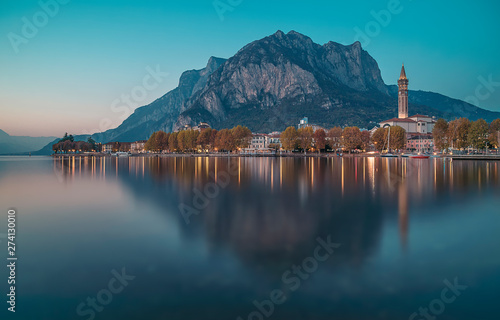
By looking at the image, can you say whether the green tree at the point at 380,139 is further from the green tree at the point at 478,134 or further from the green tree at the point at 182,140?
the green tree at the point at 182,140

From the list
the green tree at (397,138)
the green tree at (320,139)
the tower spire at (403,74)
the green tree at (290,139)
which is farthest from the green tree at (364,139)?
the tower spire at (403,74)

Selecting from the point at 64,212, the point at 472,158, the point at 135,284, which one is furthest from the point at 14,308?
the point at 472,158

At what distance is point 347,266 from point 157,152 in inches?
7034

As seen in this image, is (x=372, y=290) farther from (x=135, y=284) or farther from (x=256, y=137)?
(x=256, y=137)

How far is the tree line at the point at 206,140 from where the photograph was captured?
13350 centimetres

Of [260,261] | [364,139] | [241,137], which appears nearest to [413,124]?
[364,139]

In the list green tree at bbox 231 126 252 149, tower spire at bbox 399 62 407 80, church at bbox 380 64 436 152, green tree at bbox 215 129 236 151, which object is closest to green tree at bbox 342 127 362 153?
church at bbox 380 64 436 152

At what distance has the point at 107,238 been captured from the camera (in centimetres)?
1108

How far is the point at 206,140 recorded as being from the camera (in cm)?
14025

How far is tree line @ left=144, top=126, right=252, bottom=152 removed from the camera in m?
134

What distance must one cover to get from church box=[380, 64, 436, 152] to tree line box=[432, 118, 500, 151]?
2780 centimetres

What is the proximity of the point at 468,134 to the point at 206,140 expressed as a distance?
3831 inches

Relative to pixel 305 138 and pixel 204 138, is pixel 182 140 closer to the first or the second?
pixel 204 138

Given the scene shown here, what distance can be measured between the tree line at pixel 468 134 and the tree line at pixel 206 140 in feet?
239
